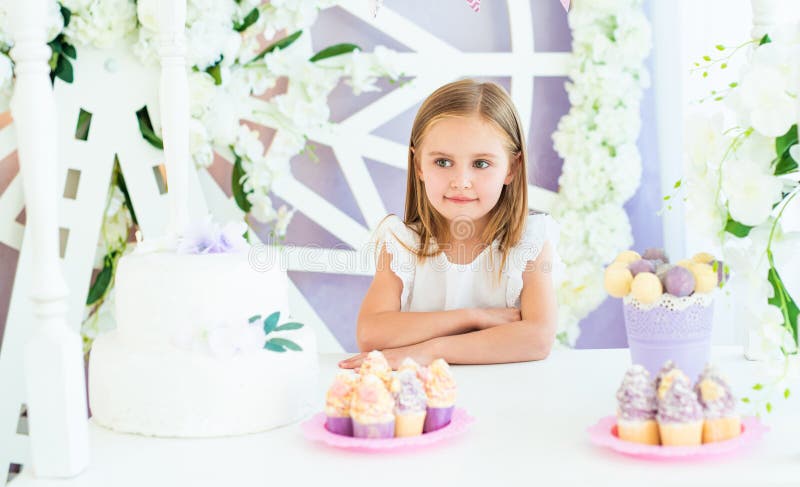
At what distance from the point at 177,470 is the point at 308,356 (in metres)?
0.30

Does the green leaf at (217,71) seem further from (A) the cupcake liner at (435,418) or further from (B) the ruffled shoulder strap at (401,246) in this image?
(A) the cupcake liner at (435,418)

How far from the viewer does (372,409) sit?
3.97 feet

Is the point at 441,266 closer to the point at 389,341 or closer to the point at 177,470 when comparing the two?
the point at 389,341

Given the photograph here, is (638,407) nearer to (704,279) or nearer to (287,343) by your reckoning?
(704,279)

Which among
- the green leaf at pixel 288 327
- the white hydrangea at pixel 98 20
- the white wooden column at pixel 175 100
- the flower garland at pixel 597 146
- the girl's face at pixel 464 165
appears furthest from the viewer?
the flower garland at pixel 597 146

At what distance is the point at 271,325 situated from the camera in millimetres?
1419

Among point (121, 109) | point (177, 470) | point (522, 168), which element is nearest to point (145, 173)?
point (121, 109)

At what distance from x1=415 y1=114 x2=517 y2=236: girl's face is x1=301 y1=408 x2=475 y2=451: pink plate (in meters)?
0.78

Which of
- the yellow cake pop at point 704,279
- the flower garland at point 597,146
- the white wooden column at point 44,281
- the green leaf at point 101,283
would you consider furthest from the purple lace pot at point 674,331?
the green leaf at point 101,283

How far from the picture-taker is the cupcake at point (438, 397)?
1250 millimetres

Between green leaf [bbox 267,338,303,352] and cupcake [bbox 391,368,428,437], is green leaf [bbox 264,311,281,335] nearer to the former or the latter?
green leaf [bbox 267,338,303,352]

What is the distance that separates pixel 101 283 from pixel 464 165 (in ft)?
4.06

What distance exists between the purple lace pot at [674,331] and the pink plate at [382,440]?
307mm

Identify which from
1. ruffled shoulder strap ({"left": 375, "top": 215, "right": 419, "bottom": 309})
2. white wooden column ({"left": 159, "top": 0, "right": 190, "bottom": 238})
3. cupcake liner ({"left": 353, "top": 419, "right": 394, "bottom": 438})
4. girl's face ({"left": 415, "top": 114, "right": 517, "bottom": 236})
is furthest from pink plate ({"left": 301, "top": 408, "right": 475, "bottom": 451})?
ruffled shoulder strap ({"left": 375, "top": 215, "right": 419, "bottom": 309})
